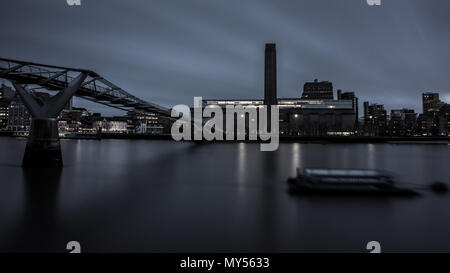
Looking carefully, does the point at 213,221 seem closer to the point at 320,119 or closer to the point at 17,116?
A: the point at 320,119

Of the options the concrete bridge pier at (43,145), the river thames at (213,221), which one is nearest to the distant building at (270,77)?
the river thames at (213,221)

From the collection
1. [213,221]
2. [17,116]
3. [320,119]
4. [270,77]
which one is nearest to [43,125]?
[213,221]

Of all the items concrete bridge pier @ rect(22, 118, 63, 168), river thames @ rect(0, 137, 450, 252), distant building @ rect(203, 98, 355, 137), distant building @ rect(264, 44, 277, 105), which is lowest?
river thames @ rect(0, 137, 450, 252)

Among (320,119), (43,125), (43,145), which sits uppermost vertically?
(320,119)

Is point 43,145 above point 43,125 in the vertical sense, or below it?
below

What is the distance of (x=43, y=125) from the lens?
1944cm

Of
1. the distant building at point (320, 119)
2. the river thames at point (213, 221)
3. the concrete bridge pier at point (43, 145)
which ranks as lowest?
the river thames at point (213, 221)

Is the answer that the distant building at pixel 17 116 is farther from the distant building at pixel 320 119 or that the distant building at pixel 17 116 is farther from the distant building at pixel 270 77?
the distant building at pixel 270 77

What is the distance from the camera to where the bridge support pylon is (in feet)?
63.1

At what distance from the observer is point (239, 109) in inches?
5709

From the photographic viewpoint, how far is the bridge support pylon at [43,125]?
63.1 feet

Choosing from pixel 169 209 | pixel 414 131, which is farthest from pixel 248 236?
pixel 414 131

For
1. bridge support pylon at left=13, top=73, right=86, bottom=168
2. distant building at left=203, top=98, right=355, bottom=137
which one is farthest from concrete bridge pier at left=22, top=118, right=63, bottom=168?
distant building at left=203, top=98, right=355, bottom=137

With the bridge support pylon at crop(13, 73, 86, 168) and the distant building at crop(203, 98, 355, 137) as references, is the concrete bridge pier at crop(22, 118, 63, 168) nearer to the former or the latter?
the bridge support pylon at crop(13, 73, 86, 168)
